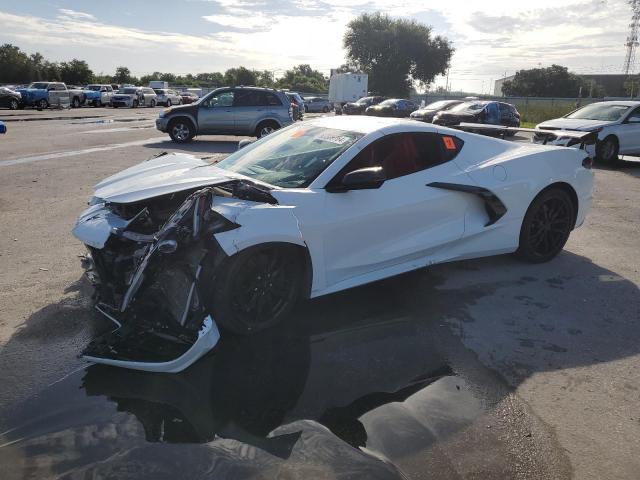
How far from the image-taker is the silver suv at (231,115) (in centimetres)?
1720

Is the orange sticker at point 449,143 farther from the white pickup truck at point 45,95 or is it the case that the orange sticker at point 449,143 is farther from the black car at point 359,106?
the white pickup truck at point 45,95

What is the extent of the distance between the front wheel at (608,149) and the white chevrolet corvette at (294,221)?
930 centimetres

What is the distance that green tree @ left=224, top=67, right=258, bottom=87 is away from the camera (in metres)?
79.6

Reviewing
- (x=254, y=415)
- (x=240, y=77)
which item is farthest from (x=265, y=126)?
(x=240, y=77)

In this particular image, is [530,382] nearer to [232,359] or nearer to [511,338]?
[511,338]

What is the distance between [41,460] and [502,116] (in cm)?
2306

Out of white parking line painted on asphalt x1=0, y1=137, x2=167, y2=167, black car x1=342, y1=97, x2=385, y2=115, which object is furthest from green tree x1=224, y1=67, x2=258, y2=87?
white parking line painted on asphalt x1=0, y1=137, x2=167, y2=167

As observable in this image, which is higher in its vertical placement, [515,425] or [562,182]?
[562,182]

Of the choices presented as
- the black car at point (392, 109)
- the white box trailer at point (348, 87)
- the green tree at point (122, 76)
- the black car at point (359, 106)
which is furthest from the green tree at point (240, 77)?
the black car at point (392, 109)

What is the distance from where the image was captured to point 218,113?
56.6 feet

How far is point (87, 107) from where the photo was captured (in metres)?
42.3

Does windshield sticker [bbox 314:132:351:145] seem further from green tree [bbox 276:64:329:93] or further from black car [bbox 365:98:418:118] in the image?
green tree [bbox 276:64:329:93]

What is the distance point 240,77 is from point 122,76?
16537mm

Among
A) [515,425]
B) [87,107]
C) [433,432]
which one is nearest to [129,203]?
[433,432]
